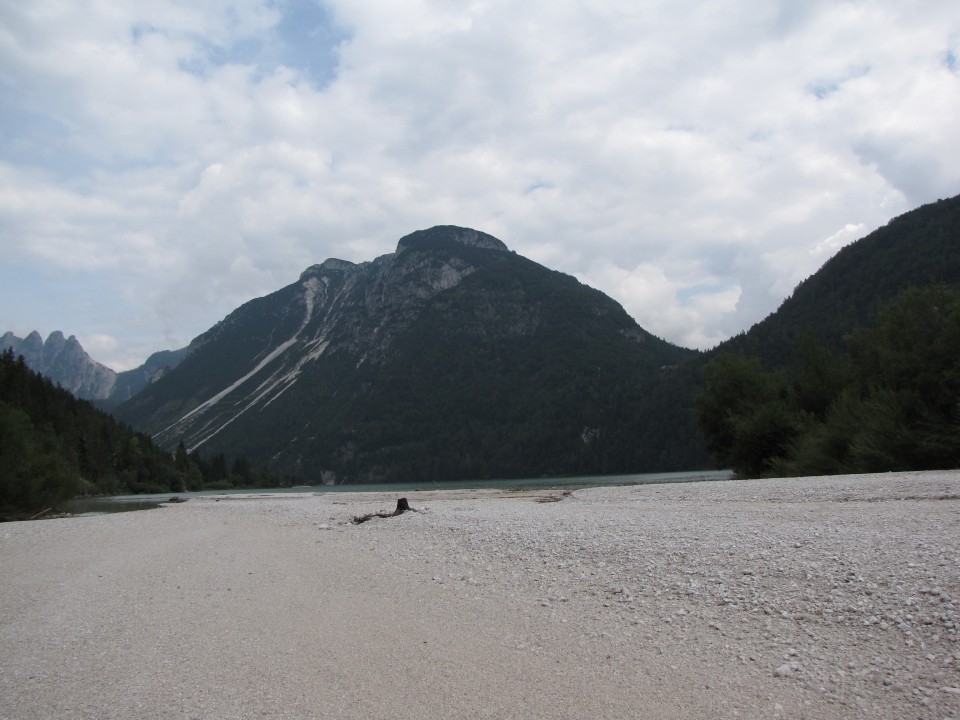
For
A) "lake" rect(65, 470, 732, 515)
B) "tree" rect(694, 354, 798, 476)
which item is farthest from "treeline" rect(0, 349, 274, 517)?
"tree" rect(694, 354, 798, 476)

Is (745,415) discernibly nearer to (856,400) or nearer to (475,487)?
(856,400)

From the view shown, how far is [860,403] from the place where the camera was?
3238cm

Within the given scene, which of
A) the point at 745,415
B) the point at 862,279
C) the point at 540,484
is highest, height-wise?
the point at 862,279

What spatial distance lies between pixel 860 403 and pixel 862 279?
110475 mm

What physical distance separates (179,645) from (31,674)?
166 centimetres

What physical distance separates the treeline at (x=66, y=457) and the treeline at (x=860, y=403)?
44.1 m

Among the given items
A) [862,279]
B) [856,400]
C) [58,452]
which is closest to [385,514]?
[856,400]

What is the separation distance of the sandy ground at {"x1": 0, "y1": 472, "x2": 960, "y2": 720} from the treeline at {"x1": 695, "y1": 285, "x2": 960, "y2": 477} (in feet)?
50.3

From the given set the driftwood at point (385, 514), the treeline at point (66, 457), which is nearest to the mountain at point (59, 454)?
the treeline at point (66, 457)

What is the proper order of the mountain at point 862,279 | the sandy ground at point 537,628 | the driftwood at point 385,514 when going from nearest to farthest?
1. the sandy ground at point 537,628
2. the driftwood at point 385,514
3. the mountain at point 862,279

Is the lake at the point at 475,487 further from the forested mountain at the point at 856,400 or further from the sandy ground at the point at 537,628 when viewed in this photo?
the sandy ground at the point at 537,628

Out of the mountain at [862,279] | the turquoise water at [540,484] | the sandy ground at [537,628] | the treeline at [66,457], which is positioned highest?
the mountain at [862,279]

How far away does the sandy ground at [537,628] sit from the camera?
19.5 feet

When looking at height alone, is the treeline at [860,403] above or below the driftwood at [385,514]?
above
